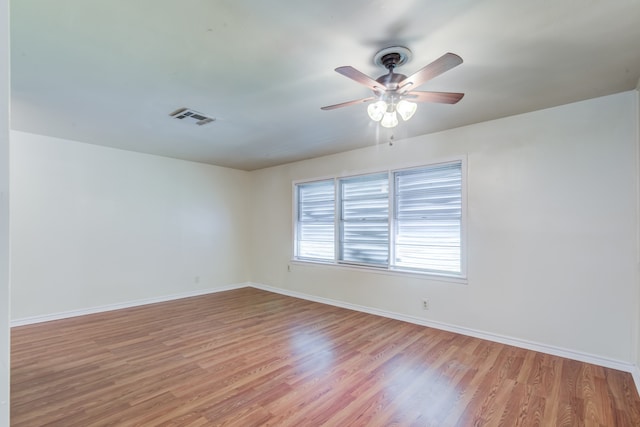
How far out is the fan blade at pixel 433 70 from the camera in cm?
164

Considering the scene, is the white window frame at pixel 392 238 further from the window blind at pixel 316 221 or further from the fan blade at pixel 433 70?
the fan blade at pixel 433 70

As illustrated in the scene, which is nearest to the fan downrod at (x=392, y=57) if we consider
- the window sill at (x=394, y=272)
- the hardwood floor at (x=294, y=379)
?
the hardwood floor at (x=294, y=379)

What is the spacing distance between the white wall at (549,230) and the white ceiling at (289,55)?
29 cm

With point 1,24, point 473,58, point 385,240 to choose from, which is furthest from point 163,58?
point 385,240

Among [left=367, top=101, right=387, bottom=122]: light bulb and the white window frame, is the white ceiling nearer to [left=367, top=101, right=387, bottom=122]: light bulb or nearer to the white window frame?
[left=367, top=101, right=387, bottom=122]: light bulb

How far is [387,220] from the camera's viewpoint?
446 cm

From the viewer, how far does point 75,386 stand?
2453mm

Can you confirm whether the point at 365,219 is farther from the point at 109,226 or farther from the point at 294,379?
the point at 109,226

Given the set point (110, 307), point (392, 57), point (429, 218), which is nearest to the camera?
point (392, 57)

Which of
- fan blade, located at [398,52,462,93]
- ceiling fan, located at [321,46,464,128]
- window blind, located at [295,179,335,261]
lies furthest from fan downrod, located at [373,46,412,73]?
window blind, located at [295,179,335,261]

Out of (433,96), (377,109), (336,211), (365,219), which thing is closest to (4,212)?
(377,109)

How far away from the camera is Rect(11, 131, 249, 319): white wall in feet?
13.1

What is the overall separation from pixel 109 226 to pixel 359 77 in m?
4.60

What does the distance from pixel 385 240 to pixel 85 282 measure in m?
4.47
